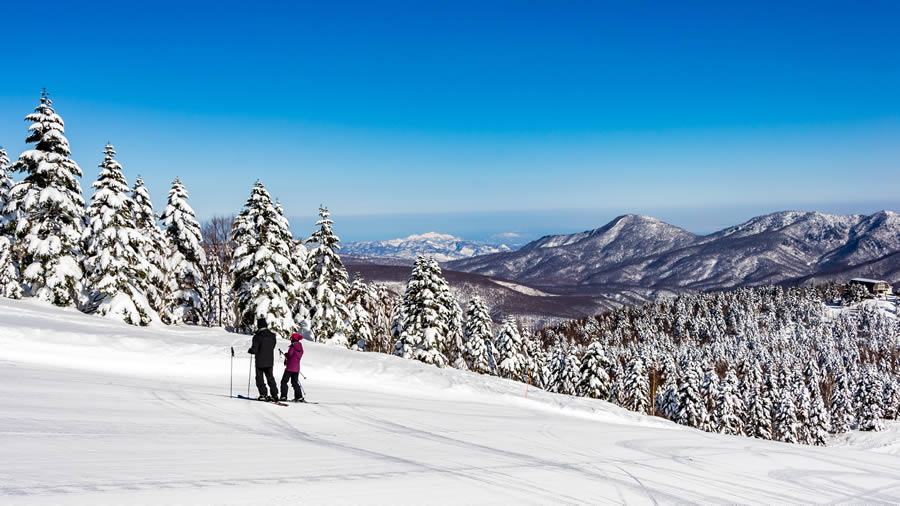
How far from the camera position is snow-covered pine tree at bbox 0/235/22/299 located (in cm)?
2825

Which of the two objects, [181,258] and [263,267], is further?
[181,258]

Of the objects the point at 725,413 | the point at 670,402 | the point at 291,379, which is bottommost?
the point at 725,413

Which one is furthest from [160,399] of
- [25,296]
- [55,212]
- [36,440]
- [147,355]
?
[25,296]

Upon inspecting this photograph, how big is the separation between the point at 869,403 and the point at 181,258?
10193 cm

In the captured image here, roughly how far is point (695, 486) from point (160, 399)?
11.8 meters

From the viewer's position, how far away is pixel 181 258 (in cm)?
3338

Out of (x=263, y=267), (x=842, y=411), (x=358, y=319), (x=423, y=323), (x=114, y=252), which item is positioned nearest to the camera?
(x=114, y=252)

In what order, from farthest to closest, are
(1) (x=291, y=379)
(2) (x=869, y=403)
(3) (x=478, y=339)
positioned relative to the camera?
(2) (x=869, y=403)
(3) (x=478, y=339)
(1) (x=291, y=379)

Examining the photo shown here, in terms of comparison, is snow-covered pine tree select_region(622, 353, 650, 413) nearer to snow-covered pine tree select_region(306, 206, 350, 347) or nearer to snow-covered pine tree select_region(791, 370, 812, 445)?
snow-covered pine tree select_region(791, 370, 812, 445)

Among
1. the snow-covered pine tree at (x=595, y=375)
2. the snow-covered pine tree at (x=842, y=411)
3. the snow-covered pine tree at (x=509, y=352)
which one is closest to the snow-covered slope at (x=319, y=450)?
the snow-covered pine tree at (x=595, y=375)

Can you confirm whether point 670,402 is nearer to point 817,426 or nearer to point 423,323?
point 817,426

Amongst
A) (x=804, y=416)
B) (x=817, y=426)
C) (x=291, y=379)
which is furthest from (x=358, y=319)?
(x=817, y=426)

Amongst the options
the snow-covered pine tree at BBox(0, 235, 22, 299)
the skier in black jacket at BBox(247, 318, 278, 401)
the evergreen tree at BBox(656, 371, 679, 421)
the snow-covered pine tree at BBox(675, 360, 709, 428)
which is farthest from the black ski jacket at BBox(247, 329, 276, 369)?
the evergreen tree at BBox(656, 371, 679, 421)

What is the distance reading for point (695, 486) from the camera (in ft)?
29.5
